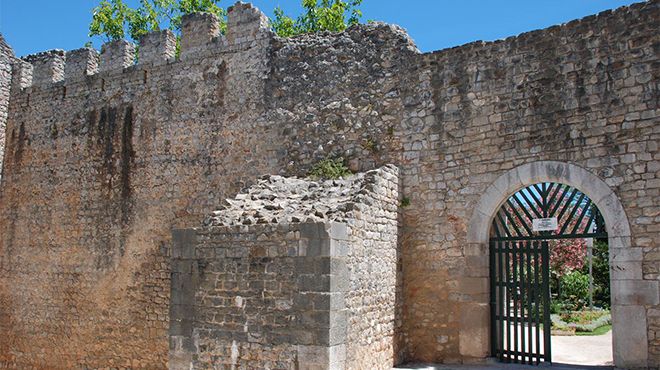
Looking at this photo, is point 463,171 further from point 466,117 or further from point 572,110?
point 572,110

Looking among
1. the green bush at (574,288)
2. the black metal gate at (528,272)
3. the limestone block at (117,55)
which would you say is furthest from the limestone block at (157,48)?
the green bush at (574,288)

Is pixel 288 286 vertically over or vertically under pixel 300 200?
under

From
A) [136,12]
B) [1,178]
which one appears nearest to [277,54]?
[1,178]

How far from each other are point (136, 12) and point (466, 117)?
16.0 meters

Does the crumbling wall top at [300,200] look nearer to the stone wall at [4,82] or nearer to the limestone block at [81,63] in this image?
the limestone block at [81,63]

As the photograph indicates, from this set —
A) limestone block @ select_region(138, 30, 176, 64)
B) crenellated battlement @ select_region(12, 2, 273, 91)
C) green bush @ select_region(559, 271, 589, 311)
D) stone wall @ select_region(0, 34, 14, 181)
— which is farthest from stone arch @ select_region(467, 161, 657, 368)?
green bush @ select_region(559, 271, 589, 311)

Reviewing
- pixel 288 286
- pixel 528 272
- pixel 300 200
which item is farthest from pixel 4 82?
pixel 528 272

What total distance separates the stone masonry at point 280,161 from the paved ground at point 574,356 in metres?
0.28

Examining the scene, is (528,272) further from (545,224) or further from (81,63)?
(81,63)

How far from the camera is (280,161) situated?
10.6m

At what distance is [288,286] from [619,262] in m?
3.90

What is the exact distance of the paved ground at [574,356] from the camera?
8.42 m

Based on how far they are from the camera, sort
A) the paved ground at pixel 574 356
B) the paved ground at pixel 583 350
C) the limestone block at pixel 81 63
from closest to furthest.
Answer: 1. the paved ground at pixel 574 356
2. the paved ground at pixel 583 350
3. the limestone block at pixel 81 63

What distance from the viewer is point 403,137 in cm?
970
